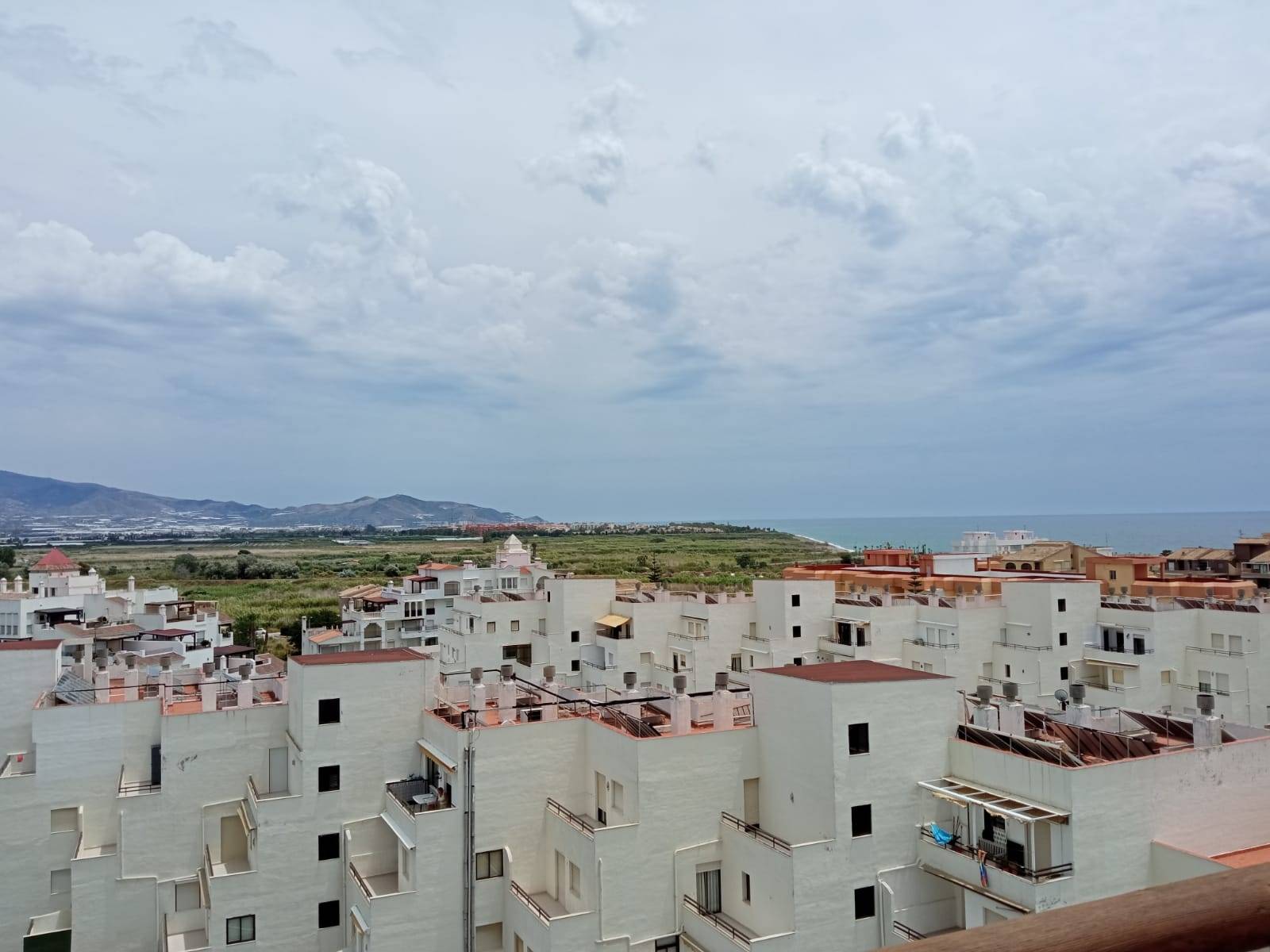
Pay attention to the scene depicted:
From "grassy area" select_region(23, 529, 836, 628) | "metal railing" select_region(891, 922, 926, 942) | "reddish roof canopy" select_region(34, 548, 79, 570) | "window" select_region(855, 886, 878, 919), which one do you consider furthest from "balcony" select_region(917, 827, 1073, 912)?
"grassy area" select_region(23, 529, 836, 628)

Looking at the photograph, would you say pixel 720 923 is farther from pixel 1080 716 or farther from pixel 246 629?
pixel 246 629

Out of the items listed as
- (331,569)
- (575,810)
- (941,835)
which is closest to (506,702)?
(575,810)

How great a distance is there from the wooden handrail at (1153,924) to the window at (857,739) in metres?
Result: 18.2

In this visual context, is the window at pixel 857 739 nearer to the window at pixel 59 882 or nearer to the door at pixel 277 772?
the door at pixel 277 772

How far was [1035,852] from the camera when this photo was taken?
1850 cm

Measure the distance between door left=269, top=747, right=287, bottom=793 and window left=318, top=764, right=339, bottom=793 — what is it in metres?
2.59

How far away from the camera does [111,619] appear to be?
53.8m

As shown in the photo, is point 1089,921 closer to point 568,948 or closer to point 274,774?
point 568,948

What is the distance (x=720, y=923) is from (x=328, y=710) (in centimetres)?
1199

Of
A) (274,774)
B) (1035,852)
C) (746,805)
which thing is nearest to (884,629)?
(746,805)

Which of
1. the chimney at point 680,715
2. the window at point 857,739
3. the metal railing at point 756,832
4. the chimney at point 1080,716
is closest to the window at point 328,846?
the chimney at point 680,715

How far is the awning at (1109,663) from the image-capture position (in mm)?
38125

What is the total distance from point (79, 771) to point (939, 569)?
52820mm

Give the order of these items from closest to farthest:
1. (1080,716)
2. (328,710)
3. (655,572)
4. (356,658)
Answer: (1080,716) → (328,710) → (356,658) → (655,572)
